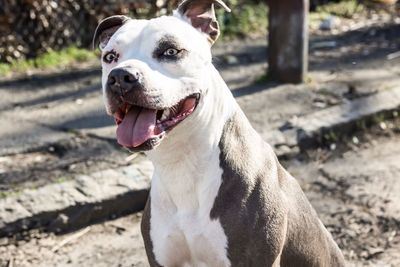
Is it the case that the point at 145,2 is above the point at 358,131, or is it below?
above

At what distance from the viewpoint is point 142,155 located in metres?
5.40


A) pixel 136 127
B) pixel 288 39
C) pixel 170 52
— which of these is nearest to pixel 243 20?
pixel 288 39

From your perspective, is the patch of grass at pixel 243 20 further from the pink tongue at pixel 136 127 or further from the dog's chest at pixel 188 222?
the pink tongue at pixel 136 127

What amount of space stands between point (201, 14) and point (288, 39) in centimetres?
339

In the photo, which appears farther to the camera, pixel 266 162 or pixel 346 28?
pixel 346 28

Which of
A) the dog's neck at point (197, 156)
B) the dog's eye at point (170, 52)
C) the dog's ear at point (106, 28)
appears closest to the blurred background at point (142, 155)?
the dog's neck at point (197, 156)

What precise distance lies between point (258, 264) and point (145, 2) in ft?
16.6

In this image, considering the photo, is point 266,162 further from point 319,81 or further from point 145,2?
point 145,2

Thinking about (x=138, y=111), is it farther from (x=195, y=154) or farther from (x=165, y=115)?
(x=195, y=154)

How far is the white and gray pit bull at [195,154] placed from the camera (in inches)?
119

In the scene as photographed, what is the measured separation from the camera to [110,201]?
193 inches

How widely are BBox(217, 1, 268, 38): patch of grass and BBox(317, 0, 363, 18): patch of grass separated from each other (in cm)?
90

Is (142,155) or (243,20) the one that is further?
(243,20)

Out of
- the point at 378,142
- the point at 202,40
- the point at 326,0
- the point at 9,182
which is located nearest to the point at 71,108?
the point at 9,182
